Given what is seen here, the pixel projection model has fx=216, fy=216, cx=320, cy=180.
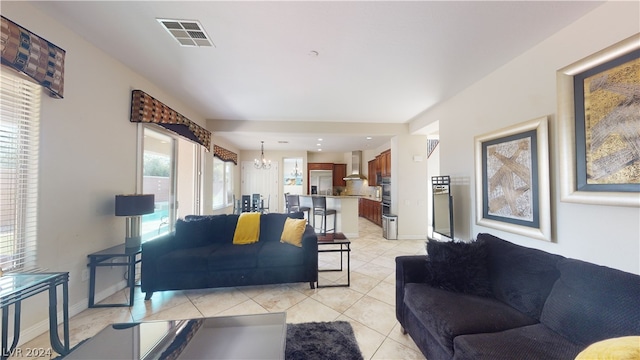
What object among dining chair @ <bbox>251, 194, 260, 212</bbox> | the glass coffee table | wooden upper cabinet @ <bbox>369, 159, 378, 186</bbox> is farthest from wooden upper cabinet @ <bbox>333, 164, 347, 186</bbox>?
the glass coffee table

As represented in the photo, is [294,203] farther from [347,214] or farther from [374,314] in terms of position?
[374,314]

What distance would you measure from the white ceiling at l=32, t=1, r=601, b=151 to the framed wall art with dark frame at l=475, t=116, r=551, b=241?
0.94 metres

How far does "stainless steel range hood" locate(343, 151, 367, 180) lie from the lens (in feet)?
28.5

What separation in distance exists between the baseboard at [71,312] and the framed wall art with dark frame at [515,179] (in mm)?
4669

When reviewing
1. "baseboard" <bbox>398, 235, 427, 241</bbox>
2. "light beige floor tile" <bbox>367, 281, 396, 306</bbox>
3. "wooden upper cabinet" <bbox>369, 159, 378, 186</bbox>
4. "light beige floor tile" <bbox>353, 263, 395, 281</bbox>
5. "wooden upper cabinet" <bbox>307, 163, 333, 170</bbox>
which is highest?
"wooden upper cabinet" <bbox>307, 163, 333, 170</bbox>

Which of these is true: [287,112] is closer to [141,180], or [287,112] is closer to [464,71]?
[141,180]

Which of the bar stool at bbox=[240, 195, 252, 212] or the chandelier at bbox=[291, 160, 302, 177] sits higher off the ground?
the chandelier at bbox=[291, 160, 302, 177]

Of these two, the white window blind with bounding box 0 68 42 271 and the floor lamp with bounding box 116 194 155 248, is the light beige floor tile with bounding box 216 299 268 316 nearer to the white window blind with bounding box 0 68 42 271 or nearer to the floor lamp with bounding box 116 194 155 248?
the floor lamp with bounding box 116 194 155 248

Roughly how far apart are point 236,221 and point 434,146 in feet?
19.0

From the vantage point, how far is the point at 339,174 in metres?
9.35

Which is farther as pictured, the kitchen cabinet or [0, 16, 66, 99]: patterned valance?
the kitchen cabinet

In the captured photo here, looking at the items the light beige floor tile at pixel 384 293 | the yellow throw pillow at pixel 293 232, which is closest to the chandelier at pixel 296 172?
the yellow throw pillow at pixel 293 232

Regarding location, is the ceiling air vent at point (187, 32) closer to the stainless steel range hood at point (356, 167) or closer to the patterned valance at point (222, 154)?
the patterned valance at point (222, 154)

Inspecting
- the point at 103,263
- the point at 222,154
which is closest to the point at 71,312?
the point at 103,263
